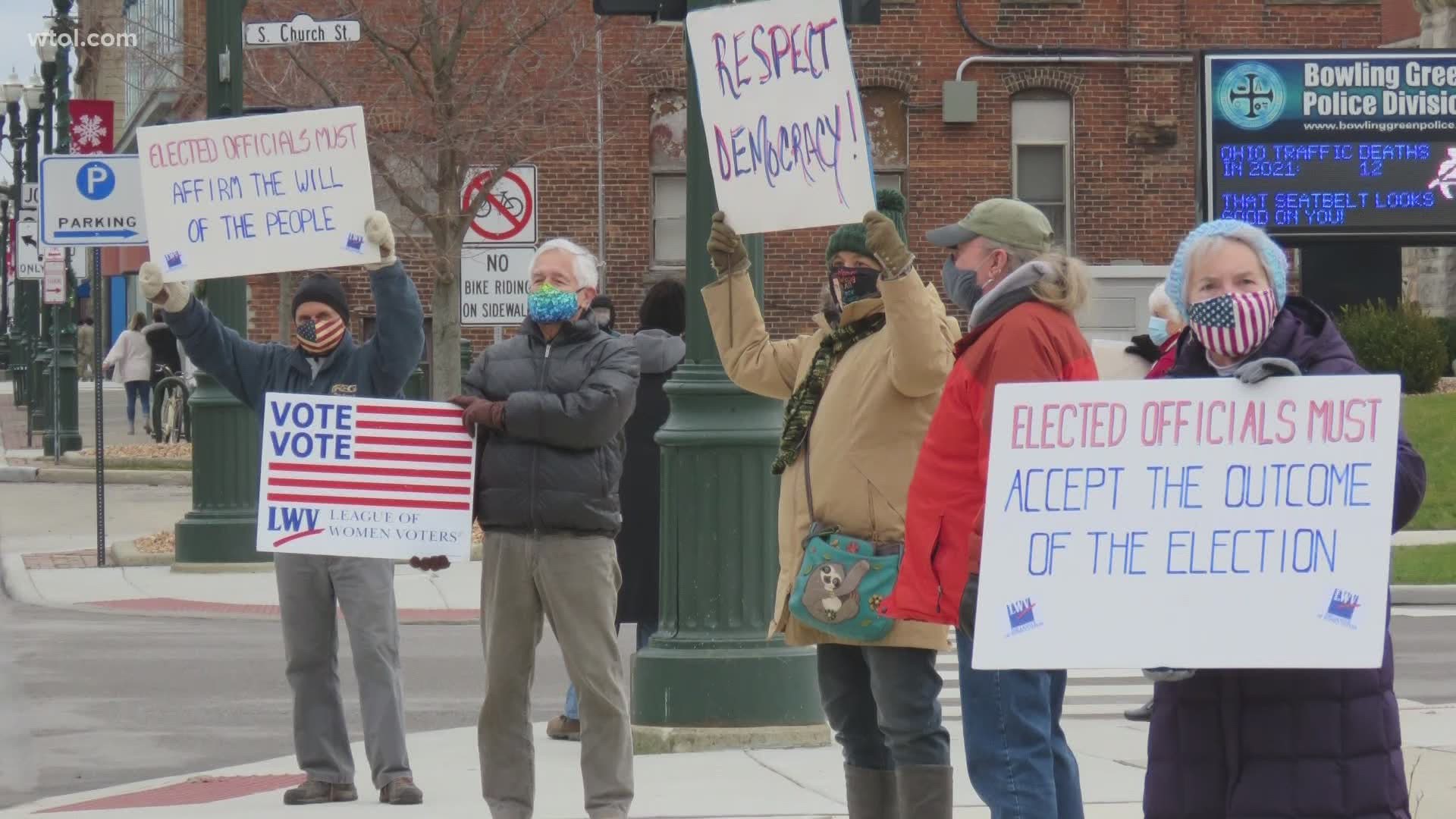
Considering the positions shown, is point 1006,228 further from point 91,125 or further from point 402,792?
point 91,125

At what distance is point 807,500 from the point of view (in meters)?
6.02

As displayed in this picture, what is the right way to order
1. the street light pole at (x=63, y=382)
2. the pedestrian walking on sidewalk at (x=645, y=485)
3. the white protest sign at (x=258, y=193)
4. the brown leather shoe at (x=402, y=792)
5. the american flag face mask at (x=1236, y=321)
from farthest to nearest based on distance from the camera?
the street light pole at (x=63, y=382), the pedestrian walking on sidewalk at (x=645, y=485), the brown leather shoe at (x=402, y=792), the white protest sign at (x=258, y=193), the american flag face mask at (x=1236, y=321)

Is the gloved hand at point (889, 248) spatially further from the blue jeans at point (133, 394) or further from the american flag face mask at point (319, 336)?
the blue jeans at point (133, 394)

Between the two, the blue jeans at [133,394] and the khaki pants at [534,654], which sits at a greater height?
the blue jeans at [133,394]

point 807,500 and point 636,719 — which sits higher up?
point 807,500

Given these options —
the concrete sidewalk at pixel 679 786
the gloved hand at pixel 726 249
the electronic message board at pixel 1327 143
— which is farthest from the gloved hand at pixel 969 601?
the electronic message board at pixel 1327 143

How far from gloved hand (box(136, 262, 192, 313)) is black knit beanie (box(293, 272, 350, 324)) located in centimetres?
39

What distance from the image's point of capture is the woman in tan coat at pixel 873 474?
572 centimetres

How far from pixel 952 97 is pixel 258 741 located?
78.0ft

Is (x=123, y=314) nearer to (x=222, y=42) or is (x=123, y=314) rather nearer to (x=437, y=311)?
(x=437, y=311)

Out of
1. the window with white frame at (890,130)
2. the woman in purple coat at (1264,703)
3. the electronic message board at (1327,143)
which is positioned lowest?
the woman in purple coat at (1264,703)

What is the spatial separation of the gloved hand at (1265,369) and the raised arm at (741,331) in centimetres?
258

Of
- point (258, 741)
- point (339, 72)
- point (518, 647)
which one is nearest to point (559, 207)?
point (339, 72)

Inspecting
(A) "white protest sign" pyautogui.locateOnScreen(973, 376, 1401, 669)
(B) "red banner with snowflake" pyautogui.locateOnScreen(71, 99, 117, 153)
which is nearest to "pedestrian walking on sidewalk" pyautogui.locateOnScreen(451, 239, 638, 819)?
(A) "white protest sign" pyautogui.locateOnScreen(973, 376, 1401, 669)
